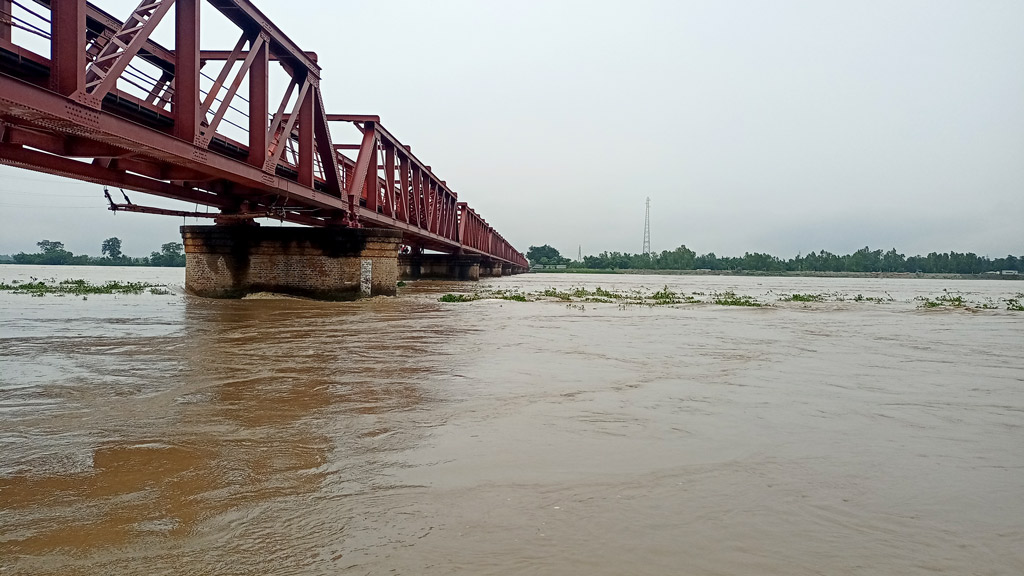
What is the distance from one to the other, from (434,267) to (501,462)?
2133 inches

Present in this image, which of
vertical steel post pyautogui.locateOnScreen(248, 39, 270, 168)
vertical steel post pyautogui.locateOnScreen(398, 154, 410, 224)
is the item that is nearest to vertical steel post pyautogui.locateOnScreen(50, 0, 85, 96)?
vertical steel post pyautogui.locateOnScreen(248, 39, 270, 168)

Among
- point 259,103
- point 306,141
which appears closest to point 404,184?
point 306,141

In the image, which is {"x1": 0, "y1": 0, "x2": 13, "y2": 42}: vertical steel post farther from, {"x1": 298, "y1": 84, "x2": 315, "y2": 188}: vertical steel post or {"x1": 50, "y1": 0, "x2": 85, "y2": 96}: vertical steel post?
{"x1": 298, "y1": 84, "x2": 315, "y2": 188}: vertical steel post

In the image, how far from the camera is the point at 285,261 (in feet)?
69.9

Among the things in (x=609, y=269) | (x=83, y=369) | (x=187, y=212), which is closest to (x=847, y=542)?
(x=83, y=369)

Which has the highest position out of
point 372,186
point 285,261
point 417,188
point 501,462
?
point 417,188

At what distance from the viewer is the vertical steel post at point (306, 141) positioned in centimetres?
1809

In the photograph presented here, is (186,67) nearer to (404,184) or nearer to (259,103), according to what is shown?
(259,103)

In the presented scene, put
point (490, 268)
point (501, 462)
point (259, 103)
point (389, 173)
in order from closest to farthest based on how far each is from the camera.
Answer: point (501, 462)
point (259, 103)
point (389, 173)
point (490, 268)

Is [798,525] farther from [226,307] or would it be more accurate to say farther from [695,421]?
[226,307]

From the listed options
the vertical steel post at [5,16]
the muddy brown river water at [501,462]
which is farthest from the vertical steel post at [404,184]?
the muddy brown river water at [501,462]

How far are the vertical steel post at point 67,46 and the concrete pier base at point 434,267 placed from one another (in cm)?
4879

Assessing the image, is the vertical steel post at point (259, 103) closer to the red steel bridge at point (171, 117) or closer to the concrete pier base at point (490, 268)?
the red steel bridge at point (171, 117)

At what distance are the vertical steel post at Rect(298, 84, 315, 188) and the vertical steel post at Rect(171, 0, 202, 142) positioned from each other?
6.37m
